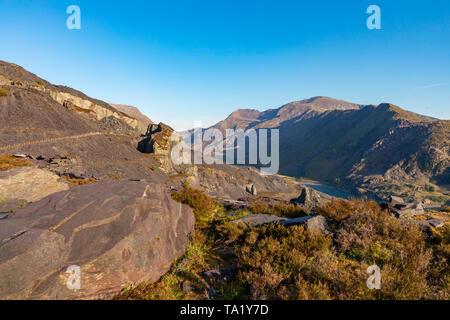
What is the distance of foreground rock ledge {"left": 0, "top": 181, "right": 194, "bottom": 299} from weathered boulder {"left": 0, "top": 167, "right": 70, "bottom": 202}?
5574 millimetres

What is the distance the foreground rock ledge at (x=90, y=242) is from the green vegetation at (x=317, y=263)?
46cm

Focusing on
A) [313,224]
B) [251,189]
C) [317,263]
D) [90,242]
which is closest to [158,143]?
[251,189]

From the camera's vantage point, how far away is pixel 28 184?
9.64 metres

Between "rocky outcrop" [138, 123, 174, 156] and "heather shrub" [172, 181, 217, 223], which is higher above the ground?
"rocky outcrop" [138, 123, 174, 156]

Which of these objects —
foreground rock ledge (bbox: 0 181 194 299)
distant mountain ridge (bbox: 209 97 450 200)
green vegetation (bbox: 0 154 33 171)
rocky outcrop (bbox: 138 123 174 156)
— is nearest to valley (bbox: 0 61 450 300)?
foreground rock ledge (bbox: 0 181 194 299)

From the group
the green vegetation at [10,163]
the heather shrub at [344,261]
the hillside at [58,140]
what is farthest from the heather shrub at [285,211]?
the hillside at [58,140]

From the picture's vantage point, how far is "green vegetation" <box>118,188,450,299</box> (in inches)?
143

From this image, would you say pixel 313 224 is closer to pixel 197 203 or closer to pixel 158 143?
pixel 197 203

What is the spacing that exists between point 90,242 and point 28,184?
28.9ft

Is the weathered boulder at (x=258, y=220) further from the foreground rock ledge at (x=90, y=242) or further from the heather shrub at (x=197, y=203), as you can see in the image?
the foreground rock ledge at (x=90, y=242)

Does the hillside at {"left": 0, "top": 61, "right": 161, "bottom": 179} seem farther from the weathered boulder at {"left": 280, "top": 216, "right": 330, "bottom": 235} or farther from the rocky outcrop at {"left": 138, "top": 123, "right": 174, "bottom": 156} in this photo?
the weathered boulder at {"left": 280, "top": 216, "right": 330, "bottom": 235}

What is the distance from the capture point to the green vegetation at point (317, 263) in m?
3.64
